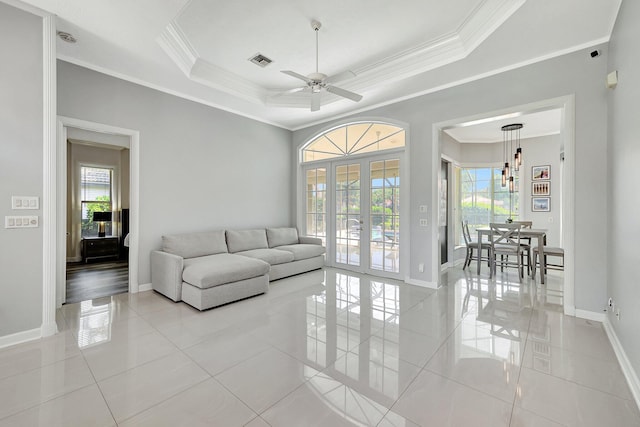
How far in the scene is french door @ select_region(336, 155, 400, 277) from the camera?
4.96 metres

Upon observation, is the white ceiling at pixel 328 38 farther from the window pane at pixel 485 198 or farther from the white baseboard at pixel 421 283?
the window pane at pixel 485 198

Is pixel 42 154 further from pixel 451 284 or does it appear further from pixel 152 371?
pixel 451 284

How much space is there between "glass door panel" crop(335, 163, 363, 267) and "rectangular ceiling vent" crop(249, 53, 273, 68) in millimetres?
2419

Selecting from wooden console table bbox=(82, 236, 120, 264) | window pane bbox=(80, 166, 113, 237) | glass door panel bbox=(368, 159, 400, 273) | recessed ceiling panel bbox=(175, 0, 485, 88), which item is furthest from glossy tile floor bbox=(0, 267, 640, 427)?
window pane bbox=(80, 166, 113, 237)

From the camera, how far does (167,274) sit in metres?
3.77

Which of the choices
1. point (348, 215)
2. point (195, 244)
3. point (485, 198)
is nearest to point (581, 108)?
point (348, 215)

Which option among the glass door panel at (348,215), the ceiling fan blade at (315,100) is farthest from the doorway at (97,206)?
the glass door panel at (348,215)

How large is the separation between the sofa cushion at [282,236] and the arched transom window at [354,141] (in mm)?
1660

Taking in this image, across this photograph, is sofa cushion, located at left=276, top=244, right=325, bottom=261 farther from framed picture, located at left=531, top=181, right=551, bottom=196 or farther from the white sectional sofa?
framed picture, located at left=531, top=181, right=551, bottom=196

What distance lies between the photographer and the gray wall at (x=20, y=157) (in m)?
2.48

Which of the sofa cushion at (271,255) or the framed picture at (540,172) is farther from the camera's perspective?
the framed picture at (540,172)

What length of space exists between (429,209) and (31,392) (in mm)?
4612

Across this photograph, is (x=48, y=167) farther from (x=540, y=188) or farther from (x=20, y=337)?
(x=540, y=188)

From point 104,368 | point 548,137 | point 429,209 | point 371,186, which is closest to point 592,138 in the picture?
point 429,209
